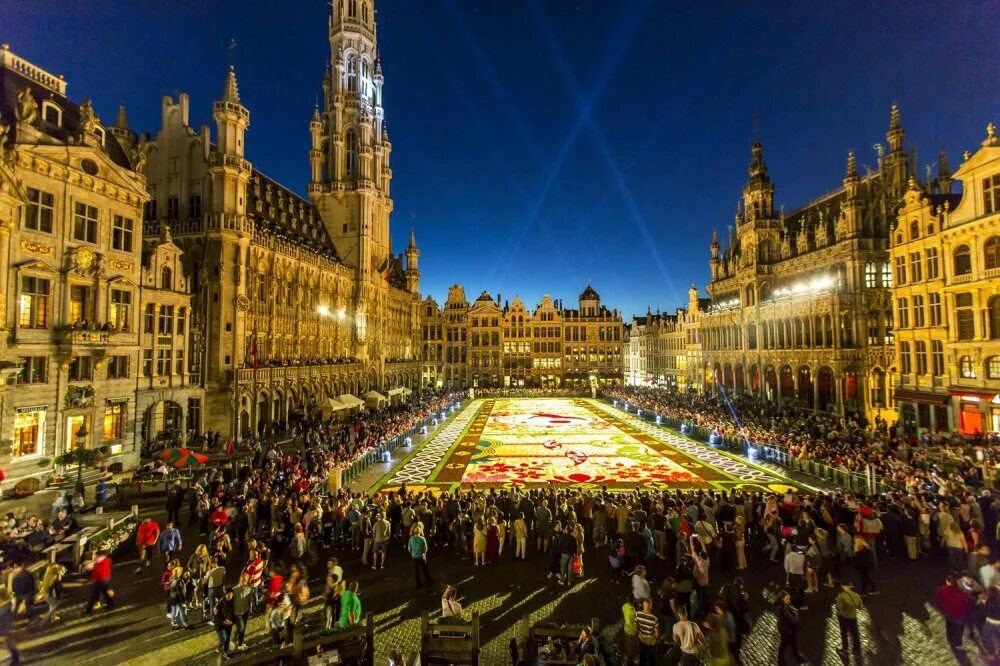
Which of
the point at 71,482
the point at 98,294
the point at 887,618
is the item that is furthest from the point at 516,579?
the point at 98,294

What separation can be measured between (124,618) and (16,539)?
4990mm

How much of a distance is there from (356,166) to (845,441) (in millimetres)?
58477

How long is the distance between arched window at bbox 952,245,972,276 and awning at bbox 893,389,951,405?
7673 millimetres

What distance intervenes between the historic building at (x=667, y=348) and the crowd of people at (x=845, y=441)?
26.0 m

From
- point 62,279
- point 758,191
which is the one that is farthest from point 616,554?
point 758,191

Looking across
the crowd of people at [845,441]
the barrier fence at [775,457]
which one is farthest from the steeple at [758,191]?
the barrier fence at [775,457]

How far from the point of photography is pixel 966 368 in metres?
27.7

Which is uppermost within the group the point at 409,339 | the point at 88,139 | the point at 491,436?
the point at 88,139

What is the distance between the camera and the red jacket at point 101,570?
10.4 metres

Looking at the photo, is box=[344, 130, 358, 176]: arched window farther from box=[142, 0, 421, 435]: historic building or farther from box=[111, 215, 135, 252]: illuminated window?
box=[111, 215, 135, 252]: illuminated window

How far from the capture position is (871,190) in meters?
42.7

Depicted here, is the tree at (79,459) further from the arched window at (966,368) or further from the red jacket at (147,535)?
the arched window at (966,368)

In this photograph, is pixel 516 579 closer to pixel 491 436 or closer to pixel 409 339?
pixel 491 436

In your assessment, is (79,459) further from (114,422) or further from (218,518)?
(218,518)
